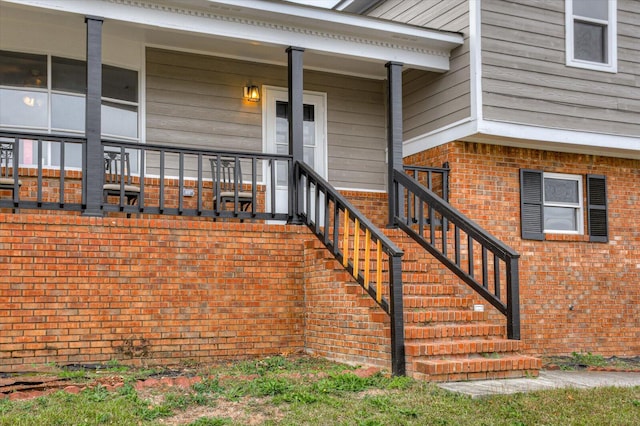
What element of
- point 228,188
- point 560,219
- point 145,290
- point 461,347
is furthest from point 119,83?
point 560,219

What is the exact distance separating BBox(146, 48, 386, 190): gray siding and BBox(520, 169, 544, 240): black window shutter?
7.82ft

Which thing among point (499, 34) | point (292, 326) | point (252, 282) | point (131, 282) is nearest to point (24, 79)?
point (131, 282)

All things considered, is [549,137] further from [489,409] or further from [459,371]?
[489,409]

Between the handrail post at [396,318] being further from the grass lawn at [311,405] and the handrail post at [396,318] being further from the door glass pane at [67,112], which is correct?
the door glass pane at [67,112]

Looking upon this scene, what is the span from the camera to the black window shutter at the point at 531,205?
11.5 metres

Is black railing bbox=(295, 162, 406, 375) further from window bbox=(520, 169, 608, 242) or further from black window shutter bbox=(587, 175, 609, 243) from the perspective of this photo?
black window shutter bbox=(587, 175, 609, 243)

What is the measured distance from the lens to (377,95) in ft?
42.2

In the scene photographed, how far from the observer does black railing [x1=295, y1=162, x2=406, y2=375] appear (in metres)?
7.57

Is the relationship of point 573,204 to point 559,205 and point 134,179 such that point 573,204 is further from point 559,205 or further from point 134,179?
point 134,179

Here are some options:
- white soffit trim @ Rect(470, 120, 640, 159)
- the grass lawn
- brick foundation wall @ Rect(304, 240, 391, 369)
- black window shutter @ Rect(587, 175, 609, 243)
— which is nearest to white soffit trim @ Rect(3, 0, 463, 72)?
white soffit trim @ Rect(470, 120, 640, 159)

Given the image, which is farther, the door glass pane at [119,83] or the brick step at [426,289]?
the door glass pane at [119,83]

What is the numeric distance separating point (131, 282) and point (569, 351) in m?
6.75

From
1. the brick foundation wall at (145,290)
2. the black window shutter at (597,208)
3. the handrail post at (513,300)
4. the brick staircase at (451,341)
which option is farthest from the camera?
the black window shutter at (597,208)

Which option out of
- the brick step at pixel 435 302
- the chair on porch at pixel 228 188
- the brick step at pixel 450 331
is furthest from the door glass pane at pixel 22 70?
the brick step at pixel 450 331
